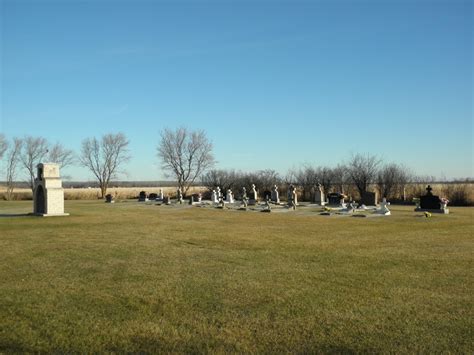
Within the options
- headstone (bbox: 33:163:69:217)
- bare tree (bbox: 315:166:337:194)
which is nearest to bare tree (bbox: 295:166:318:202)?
bare tree (bbox: 315:166:337:194)

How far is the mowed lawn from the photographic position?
17.3ft

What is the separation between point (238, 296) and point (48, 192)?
2257cm

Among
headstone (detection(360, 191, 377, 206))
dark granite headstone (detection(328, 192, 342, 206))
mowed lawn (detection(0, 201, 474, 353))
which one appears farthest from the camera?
headstone (detection(360, 191, 377, 206))

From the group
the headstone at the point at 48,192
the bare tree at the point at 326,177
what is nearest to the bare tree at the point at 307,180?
the bare tree at the point at 326,177

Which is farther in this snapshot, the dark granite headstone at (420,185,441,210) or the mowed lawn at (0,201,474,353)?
the dark granite headstone at (420,185,441,210)

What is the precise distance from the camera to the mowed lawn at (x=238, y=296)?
5266 mm

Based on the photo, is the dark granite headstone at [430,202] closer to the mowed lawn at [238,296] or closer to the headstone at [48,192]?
the mowed lawn at [238,296]

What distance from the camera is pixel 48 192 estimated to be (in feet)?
88.1

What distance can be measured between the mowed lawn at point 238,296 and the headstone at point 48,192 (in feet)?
44.3

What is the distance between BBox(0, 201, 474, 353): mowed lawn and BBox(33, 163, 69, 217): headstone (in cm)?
1350

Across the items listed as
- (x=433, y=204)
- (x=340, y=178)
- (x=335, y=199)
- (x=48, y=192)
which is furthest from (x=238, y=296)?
(x=340, y=178)

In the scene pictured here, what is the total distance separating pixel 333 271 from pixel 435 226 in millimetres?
11044

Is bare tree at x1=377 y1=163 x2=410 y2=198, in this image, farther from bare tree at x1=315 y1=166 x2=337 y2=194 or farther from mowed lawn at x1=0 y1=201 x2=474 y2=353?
mowed lawn at x1=0 y1=201 x2=474 y2=353

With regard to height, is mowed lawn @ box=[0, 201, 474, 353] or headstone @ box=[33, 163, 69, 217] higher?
headstone @ box=[33, 163, 69, 217]
